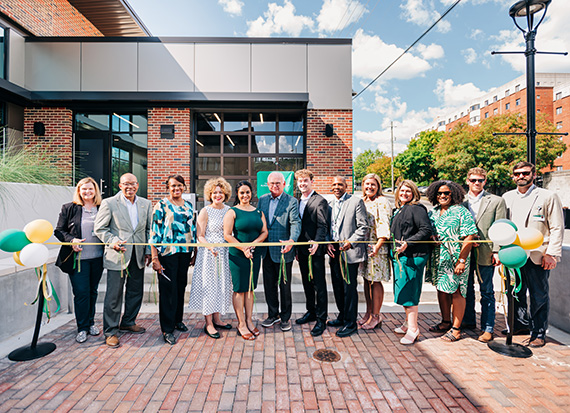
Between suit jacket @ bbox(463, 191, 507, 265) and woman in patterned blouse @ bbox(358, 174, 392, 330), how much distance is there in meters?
1.04

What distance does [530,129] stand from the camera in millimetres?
5184

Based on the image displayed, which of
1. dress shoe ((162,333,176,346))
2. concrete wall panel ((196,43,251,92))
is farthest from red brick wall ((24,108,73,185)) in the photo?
dress shoe ((162,333,176,346))

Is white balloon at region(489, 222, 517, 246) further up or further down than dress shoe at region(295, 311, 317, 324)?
further up

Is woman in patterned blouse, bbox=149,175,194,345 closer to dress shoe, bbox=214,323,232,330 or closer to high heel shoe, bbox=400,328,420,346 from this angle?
dress shoe, bbox=214,323,232,330

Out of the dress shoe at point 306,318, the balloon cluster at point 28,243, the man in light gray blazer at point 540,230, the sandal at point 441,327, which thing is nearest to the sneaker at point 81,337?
the balloon cluster at point 28,243

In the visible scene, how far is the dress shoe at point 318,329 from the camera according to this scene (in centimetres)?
357

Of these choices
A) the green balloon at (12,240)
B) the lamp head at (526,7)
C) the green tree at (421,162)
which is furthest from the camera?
the green tree at (421,162)

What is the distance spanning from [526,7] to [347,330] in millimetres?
6048

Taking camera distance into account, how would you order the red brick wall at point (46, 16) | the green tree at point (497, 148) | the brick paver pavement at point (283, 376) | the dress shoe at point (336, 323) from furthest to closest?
the green tree at point (497, 148) → the red brick wall at point (46, 16) → the dress shoe at point (336, 323) → the brick paver pavement at point (283, 376)

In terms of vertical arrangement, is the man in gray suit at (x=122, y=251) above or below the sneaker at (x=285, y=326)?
above

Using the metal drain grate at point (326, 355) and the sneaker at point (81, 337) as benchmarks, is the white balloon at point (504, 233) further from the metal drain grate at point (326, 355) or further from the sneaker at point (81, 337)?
the sneaker at point (81, 337)

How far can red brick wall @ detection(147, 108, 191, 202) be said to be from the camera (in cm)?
776

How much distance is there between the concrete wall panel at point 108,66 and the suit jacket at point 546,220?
340 inches

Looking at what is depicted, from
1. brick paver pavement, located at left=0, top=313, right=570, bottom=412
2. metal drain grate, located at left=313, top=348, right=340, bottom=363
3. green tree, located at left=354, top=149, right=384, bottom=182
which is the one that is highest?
green tree, located at left=354, top=149, right=384, bottom=182
